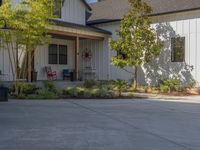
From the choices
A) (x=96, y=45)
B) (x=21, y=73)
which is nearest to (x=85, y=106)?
(x=21, y=73)

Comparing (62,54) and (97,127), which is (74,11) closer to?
(62,54)

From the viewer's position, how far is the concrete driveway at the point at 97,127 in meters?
7.43

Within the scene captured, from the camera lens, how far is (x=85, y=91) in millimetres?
16969

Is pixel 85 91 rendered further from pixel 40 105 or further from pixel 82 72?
pixel 82 72

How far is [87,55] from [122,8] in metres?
4.04

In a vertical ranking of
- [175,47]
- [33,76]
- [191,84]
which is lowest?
[191,84]

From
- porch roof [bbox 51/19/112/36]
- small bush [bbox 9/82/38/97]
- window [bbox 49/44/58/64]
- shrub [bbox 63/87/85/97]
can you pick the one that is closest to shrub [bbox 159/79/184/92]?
shrub [bbox 63/87/85/97]

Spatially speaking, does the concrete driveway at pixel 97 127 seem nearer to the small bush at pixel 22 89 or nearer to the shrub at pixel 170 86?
the small bush at pixel 22 89

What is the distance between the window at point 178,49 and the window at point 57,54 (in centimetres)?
768

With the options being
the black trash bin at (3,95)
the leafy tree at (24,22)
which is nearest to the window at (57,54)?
the leafy tree at (24,22)

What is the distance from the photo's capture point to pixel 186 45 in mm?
20516

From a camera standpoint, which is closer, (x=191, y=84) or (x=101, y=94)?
(x=101, y=94)

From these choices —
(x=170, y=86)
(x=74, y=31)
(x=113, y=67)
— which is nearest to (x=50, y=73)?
(x=74, y=31)

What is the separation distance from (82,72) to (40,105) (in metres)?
12.6
